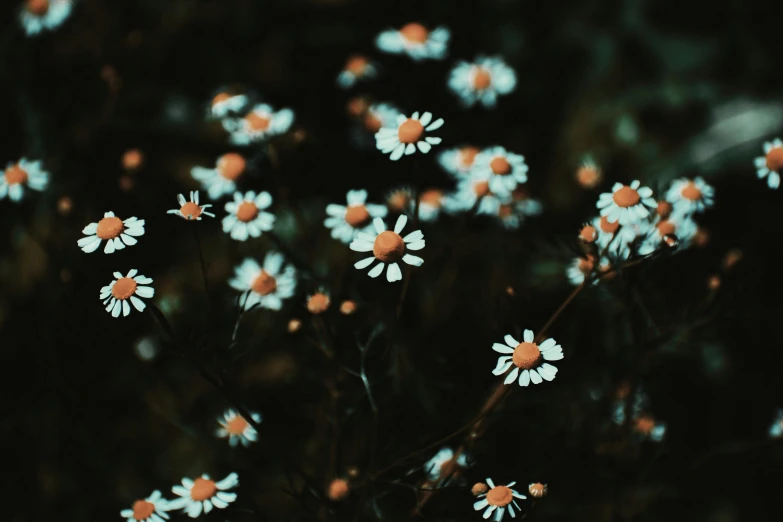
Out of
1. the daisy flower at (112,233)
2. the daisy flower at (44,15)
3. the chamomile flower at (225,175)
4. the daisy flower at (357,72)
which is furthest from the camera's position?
the daisy flower at (357,72)

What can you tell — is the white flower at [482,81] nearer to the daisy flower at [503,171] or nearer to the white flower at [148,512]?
the daisy flower at [503,171]

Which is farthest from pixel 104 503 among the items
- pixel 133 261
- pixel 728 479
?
pixel 728 479

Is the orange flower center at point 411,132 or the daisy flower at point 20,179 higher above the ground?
the daisy flower at point 20,179

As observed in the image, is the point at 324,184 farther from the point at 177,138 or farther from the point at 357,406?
the point at 357,406

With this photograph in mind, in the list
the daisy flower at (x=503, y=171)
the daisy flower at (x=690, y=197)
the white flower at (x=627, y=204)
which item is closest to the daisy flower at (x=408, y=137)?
the daisy flower at (x=503, y=171)

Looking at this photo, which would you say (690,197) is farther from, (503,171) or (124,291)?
(124,291)

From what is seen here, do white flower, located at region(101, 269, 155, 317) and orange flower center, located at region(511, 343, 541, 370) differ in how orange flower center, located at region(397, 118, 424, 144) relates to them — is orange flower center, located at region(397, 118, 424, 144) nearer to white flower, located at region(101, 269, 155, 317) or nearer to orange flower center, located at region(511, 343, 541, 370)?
orange flower center, located at region(511, 343, 541, 370)

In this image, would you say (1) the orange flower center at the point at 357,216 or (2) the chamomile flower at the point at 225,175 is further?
(2) the chamomile flower at the point at 225,175
